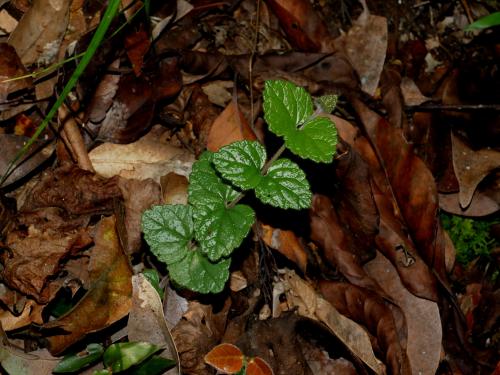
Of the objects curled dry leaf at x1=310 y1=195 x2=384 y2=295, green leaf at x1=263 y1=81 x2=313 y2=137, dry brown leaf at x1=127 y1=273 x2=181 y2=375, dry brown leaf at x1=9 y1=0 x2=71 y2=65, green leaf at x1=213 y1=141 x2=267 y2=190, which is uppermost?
dry brown leaf at x1=9 y1=0 x2=71 y2=65

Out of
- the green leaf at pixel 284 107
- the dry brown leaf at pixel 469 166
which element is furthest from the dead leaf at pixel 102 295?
the dry brown leaf at pixel 469 166

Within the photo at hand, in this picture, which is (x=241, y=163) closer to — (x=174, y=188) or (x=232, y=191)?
(x=232, y=191)

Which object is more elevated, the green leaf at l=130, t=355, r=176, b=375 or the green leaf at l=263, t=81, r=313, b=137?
the green leaf at l=263, t=81, r=313, b=137

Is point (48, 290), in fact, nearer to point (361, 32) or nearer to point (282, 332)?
point (282, 332)

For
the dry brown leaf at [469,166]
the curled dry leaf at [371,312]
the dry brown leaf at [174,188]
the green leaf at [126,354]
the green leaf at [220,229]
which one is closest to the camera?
the green leaf at [220,229]

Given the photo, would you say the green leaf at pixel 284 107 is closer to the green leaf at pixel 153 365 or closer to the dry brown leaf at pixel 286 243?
the dry brown leaf at pixel 286 243

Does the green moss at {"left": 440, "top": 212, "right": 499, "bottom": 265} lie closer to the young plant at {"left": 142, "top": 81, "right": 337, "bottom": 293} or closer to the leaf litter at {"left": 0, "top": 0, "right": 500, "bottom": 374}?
the leaf litter at {"left": 0, "top": 0, "right": 500, "bottom": 374}

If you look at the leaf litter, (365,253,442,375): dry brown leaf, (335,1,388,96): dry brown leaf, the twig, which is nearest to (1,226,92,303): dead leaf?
the leaf litter
